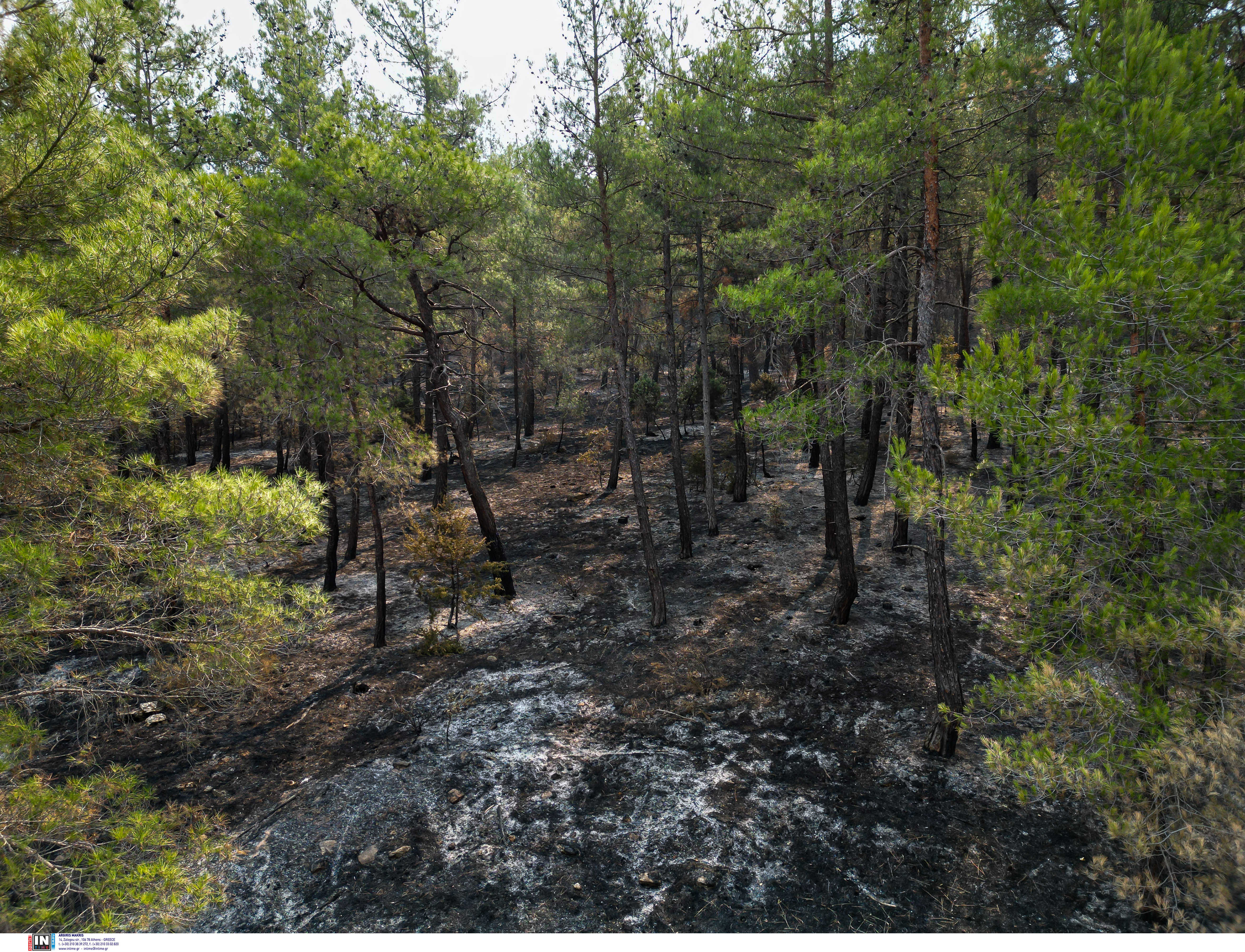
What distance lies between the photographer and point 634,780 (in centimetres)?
714

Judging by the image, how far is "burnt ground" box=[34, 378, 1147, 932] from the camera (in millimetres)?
5312

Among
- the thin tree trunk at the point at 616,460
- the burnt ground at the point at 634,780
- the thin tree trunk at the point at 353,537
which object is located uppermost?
the thin tree trunk at the point at 616,460

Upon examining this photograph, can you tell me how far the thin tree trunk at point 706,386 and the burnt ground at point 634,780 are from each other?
373 centimetres

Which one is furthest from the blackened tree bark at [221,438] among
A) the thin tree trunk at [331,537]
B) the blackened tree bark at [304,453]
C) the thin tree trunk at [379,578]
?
the thin tree trunk at [379,578]

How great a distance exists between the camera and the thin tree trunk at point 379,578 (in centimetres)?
1080

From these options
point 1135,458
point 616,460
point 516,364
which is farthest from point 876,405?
point 516,364

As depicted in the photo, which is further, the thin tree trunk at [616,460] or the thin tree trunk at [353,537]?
the thin tree trunk at [616,460]

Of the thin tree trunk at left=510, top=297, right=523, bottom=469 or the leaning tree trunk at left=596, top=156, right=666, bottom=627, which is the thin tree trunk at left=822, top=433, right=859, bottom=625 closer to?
the leaning tree trunk at left=596, top=156, right=666, bottom=627

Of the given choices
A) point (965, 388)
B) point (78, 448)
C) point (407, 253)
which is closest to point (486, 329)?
point (407, 253)

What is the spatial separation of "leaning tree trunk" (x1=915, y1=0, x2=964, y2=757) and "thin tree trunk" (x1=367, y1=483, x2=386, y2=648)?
29.2ft

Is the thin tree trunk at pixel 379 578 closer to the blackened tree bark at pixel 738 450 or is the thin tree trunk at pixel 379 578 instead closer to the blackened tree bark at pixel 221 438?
the blackened tree bark at pixel 738 450

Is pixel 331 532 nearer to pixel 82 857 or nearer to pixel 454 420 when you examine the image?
pixel 454 420

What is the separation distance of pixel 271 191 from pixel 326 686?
8202 millimetres

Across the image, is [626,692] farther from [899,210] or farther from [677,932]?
[899,210]
